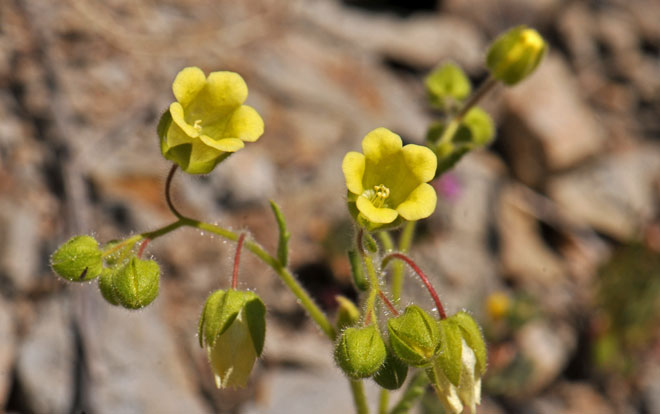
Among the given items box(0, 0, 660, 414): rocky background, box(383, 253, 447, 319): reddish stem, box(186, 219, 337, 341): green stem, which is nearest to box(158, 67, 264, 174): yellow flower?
box(186, 219, 337, 341): green stem

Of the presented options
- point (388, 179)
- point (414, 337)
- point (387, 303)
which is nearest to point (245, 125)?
point (388, 179)

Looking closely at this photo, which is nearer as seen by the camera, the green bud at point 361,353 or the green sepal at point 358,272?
the green bud at point 361,353

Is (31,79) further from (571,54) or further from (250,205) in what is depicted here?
(571,54)

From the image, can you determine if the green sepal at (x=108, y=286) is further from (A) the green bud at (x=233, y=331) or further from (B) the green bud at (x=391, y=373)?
(B) the green bud at (x=391, y=373)

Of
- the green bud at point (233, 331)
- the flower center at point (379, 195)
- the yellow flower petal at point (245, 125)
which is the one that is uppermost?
the yellow flower petal at point (245, 125)

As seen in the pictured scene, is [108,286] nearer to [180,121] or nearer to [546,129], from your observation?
[180,121]

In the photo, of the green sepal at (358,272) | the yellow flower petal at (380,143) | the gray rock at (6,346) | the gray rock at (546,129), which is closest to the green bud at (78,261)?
the green sepal at (358,272)
